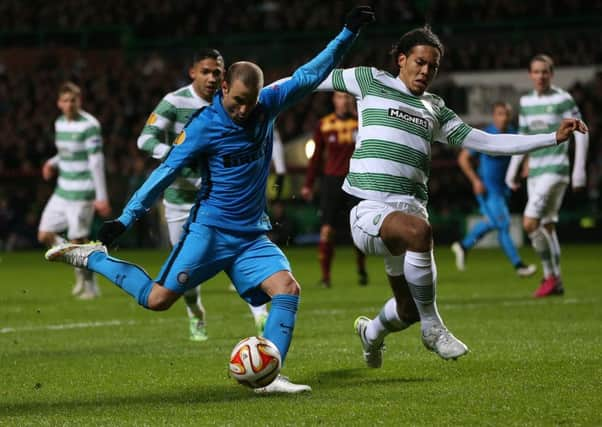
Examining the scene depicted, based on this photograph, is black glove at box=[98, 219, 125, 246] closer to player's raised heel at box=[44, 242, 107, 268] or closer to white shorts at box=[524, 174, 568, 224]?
player's raised heel at box=[44, 242, 107, 268]

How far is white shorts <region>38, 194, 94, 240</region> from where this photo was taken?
1404 centimetres

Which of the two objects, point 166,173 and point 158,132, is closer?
point 166,173

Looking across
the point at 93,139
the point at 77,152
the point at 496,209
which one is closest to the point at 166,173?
the point at 93,139

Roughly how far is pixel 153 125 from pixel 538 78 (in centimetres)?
487

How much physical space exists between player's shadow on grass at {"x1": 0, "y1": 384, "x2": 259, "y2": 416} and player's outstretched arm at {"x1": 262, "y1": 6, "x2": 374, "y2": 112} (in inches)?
60.9

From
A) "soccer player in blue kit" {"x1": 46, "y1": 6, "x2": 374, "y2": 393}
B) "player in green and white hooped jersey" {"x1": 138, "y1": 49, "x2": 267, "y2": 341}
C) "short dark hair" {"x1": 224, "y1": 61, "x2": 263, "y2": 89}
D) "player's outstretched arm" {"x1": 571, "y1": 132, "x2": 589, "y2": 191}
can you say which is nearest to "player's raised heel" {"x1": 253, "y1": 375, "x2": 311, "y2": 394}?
"soccer player in blue kit" {"x1": 46, "y1": 6, "x2": 374, "y2": 393}

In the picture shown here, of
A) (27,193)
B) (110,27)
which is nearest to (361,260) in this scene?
(27,193)

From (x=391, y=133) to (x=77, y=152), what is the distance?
7.47 metres

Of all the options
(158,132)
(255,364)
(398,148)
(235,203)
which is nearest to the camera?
(255,364)

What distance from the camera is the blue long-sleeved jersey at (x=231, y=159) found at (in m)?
6.47

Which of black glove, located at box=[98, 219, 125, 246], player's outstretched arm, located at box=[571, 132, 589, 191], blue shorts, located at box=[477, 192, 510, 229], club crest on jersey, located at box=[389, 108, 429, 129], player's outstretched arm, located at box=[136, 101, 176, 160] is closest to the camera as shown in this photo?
black glove, located at box=[98, 219, 125, 246]

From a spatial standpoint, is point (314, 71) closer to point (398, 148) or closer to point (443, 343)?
point (398, 148)

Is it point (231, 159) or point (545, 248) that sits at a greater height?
point (231, 159)

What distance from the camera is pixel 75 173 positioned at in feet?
46.2
